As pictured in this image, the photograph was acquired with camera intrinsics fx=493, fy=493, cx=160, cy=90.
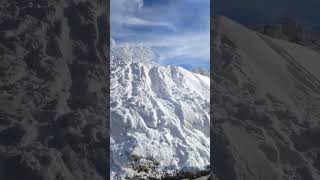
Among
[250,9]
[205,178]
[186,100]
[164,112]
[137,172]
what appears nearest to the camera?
[250,9]

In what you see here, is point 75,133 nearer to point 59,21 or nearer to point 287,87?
point 59,21

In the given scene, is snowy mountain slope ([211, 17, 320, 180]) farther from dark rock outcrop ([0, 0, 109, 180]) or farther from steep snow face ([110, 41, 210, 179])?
steep snow face ([110, 41, 210, 179])

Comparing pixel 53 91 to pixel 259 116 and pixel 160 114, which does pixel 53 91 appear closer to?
pixel 259 116

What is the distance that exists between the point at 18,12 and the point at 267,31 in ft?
6.15

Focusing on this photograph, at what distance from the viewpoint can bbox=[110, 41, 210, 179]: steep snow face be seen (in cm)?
2975

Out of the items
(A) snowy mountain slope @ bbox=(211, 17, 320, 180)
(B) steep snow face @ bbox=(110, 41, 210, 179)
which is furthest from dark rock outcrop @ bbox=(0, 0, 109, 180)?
(B) steep snow face @ bbox=(110, 41, 210, 179)

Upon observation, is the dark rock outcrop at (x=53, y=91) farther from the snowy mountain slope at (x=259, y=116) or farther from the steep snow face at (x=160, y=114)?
the steep snow face at (x=160, y=114)

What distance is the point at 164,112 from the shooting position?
3634 centimetres

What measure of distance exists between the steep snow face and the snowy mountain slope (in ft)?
59.1

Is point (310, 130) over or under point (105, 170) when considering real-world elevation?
over

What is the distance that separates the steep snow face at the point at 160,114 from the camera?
1171 inches

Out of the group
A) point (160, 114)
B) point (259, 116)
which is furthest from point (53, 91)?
point (160, 114)

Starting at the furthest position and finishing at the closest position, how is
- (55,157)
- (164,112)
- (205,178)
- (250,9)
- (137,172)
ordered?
(164,112) < (137,172) < (205,178) < (250,9) < (55,157)

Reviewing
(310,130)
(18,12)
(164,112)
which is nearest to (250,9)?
(310,130)
